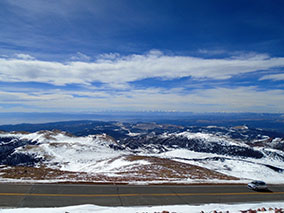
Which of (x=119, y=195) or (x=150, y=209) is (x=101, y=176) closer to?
(x=119, y=195)

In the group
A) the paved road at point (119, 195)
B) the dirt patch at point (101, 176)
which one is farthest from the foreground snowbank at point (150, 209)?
the dirt patch at point (101, 176)

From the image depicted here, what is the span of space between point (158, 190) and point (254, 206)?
31.8 feet

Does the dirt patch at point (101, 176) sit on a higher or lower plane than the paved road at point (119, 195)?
lower

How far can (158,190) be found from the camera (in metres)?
20.9

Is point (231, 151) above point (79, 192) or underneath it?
underneath

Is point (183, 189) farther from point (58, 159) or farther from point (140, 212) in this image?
point (58, 159)

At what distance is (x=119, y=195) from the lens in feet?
61.4

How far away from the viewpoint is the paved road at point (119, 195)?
16.4 metres

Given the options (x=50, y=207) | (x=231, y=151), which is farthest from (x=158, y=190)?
(x=231, y=151)

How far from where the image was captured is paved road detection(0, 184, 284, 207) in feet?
53.6

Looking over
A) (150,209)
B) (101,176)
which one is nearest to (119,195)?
(150,209)

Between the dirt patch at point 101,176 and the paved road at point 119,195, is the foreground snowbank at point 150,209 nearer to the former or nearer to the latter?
the paved road at point 119,195

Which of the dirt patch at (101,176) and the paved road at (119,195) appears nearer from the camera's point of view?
the paved road at (119,195)

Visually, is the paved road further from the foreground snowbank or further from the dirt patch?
the dirt patch
